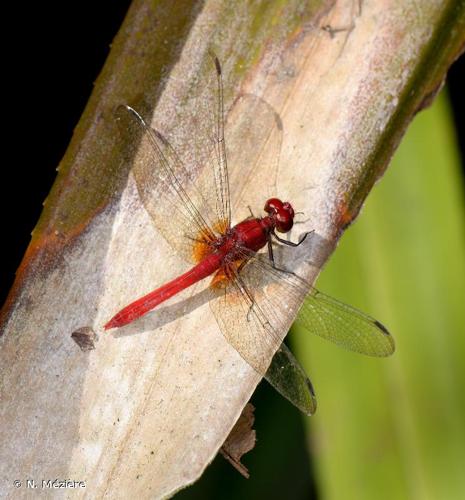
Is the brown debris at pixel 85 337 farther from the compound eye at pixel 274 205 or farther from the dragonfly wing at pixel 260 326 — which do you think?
the compound eye at pixel 274 205

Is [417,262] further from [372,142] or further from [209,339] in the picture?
[209,339]

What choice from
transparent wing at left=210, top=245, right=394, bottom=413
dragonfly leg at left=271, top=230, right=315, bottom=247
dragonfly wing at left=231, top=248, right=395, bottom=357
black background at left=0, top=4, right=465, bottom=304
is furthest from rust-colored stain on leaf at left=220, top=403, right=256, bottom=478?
black background at left=0, top=4, right=465, bottom=304

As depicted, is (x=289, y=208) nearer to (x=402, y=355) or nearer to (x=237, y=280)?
(x=237, y=280)

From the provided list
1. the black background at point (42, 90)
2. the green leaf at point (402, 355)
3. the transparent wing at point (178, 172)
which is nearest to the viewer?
the transparent wing at point (178, 172)

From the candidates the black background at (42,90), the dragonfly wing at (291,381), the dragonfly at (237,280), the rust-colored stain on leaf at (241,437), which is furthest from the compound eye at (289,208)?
the black background at (42,90)

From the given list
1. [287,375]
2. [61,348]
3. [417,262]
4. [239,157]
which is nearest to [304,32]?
[239,157]

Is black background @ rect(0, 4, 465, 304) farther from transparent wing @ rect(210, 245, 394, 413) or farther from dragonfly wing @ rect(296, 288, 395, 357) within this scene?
dragonfly wing @ rect(296, 288, 395, 357)

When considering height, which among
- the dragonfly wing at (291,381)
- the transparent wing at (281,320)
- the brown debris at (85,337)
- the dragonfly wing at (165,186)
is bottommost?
the brown debris at (85,337)

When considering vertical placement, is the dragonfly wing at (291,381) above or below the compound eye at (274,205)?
below
